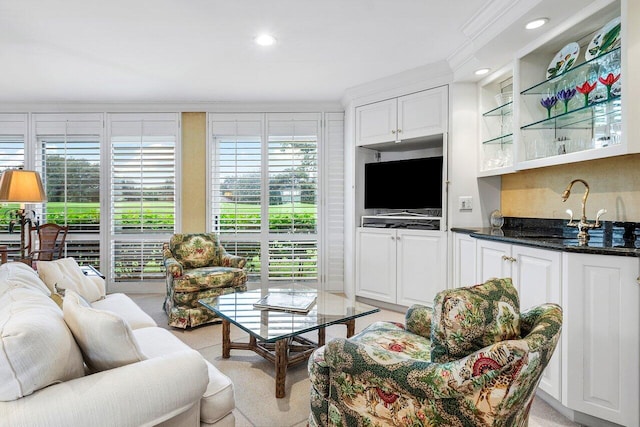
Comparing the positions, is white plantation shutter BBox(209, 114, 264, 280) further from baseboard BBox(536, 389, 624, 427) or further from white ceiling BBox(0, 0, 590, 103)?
baseboard BBox(536, 389, 624, 427)

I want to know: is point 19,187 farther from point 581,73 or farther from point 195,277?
point 581,73

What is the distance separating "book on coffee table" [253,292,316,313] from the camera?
2.40 meters

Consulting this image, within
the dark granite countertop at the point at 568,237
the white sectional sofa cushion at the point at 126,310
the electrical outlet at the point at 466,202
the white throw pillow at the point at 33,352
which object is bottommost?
the white sectional sofa cushion at the point at 126,310

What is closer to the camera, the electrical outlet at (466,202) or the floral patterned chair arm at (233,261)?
the electrical outlet at (466,202)

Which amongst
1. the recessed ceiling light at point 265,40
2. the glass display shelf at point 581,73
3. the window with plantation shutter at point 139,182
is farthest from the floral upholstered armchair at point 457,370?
the window with plantation shutter at point 139,182

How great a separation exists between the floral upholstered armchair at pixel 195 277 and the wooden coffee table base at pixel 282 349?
2.70 ft

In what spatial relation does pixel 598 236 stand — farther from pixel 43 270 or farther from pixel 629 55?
pixel 43 270

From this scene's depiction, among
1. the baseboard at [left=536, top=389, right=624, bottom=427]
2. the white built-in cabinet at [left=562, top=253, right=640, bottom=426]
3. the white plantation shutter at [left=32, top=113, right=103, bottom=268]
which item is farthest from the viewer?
the white plantation shutter at [left=32, top=113, right=103, bottom=268]

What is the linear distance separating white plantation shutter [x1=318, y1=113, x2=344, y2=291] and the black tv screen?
49 centimetres

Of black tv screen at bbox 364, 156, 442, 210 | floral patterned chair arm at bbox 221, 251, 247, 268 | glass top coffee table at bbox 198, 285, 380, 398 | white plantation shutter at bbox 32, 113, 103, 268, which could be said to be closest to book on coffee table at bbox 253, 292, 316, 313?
glass top coffee table at bbox 198, 285, 380, 398

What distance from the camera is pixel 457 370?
1.13 m

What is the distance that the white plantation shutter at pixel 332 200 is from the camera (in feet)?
15.0

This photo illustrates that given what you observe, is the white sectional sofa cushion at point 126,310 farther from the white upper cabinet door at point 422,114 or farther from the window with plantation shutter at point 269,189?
the white upper cabinet door at point 422,114

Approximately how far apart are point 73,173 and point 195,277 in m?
2.48
